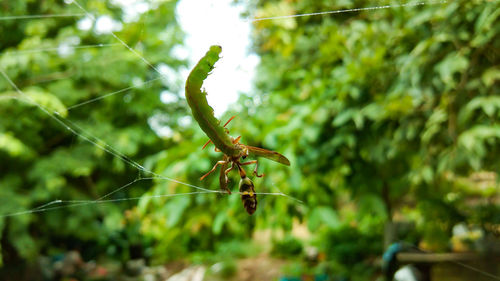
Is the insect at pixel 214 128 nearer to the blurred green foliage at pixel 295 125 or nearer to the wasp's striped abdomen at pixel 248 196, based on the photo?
the wasp's striped abdomen at pixel 248 196

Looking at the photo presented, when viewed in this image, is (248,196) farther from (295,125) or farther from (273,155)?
(295,125)

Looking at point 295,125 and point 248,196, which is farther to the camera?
point 295,125

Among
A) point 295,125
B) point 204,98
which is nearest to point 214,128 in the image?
point 204,98

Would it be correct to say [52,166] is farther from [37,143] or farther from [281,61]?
[281,61]

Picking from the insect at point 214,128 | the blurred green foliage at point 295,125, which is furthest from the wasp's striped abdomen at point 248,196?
the blurred green foliage at point 295,125

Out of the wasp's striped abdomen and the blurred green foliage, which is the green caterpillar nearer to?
the wasp's striped abdomen

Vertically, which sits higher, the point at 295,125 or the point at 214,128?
the point at 295,125

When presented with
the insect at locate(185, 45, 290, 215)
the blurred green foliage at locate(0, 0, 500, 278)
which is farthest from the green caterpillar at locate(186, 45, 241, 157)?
the blurred green foliage at locate(0, 0, 500, 278)
